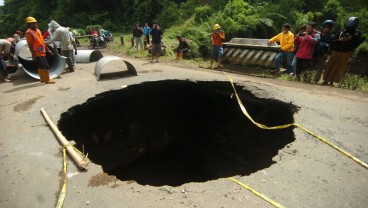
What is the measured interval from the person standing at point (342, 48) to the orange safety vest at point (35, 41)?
799 cm

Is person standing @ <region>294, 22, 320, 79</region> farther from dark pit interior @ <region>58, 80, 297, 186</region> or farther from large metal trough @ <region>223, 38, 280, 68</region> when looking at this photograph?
dark pit interior @ <region>58, 80, 297, 186</region>

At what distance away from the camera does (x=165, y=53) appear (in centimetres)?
1258

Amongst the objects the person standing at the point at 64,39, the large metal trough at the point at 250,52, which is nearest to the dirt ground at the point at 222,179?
the person standing at the point at 64,39

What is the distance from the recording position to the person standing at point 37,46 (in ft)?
22.9

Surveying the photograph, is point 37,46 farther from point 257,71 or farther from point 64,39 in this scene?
point 257,71

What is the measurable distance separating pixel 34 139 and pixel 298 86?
6125 mm

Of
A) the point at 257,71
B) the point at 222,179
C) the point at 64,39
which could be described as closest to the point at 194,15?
the point at 257,71

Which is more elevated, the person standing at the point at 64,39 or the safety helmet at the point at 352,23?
the safety helmet at the point at 352,23

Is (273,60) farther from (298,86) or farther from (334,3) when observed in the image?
(334,3)

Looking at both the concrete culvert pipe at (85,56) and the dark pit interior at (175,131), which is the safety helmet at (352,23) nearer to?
the dark pit interior at (175,131)

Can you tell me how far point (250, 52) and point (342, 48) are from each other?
3.73 metres

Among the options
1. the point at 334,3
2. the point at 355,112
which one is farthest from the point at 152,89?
the point at 334,3

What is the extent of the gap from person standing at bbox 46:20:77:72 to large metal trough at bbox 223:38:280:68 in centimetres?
601

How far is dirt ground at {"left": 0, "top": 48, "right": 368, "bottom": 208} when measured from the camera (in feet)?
8.78
